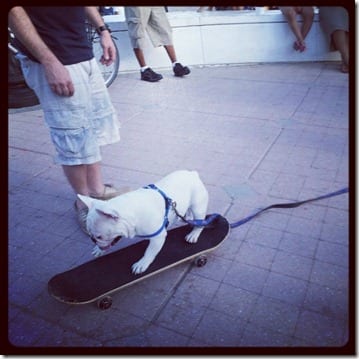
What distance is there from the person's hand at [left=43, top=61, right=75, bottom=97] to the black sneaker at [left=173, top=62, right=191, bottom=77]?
2888mm

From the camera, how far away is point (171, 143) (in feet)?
10.9

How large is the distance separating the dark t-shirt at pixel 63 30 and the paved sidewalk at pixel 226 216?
1.10 m

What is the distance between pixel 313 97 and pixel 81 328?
342 centimetres

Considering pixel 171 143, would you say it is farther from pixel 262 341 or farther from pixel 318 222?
pixel 262 341

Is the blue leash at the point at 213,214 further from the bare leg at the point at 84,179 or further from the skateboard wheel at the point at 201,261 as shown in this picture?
the bare leg at the point at 84,179

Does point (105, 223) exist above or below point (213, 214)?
above

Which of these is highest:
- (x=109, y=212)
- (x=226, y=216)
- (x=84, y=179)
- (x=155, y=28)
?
(x=155, y=28)

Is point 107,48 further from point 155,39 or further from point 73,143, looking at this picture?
point 155,39

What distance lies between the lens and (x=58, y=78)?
1.62 m

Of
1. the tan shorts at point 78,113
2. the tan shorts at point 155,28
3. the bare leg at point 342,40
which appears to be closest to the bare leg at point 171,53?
the tan shorts at point 155,28

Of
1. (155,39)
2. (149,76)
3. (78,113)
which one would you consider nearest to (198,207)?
(78,113)

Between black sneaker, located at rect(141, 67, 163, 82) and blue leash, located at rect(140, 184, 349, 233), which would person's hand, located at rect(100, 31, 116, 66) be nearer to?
blue leash, located at rect(140, 184, 349, 233)

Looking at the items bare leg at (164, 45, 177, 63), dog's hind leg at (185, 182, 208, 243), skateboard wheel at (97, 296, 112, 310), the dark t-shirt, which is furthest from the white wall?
skateboard wheel at (97, 296, 112, 310)

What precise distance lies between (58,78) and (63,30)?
8.3 inches
